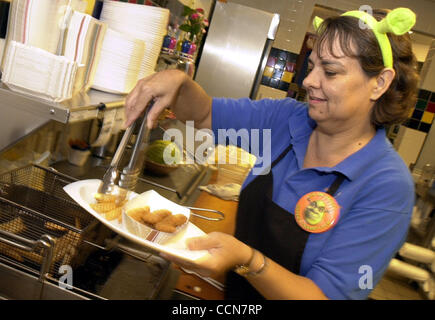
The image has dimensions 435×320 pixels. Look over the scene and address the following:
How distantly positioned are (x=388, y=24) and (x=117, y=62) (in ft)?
3.10

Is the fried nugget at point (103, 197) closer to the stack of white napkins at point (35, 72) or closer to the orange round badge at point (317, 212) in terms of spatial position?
the stack of white napkins at point (35, 72)

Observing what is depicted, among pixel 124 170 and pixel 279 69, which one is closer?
pixel 124 170

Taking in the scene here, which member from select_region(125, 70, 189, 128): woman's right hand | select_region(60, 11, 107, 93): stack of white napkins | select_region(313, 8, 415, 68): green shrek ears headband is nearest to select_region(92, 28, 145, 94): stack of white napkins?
select_region(60, 11, 107, 93): stack of white napkins

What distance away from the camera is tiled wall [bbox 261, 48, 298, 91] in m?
4.86

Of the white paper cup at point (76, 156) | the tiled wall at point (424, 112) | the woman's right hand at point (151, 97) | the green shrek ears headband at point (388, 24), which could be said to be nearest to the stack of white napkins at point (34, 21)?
the woman's right hand at point (151, 97)

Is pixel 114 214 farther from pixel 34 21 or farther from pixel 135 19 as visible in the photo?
pixel 135 19

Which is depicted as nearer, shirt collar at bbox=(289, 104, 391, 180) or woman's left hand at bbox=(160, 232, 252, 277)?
woman's left hand at bbox=(160, 232, 252, 277)

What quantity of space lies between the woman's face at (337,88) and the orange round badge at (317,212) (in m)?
0.21

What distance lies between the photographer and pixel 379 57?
39.4 inches

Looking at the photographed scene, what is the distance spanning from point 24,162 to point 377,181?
1272 millimetres

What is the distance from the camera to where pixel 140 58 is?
1564 mm

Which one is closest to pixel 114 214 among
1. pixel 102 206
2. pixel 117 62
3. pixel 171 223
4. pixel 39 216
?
pixel 102 206

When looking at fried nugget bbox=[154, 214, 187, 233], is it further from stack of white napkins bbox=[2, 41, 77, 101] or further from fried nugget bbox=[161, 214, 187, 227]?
stack of white napkins bbox=[2, 41, 77, 101]
